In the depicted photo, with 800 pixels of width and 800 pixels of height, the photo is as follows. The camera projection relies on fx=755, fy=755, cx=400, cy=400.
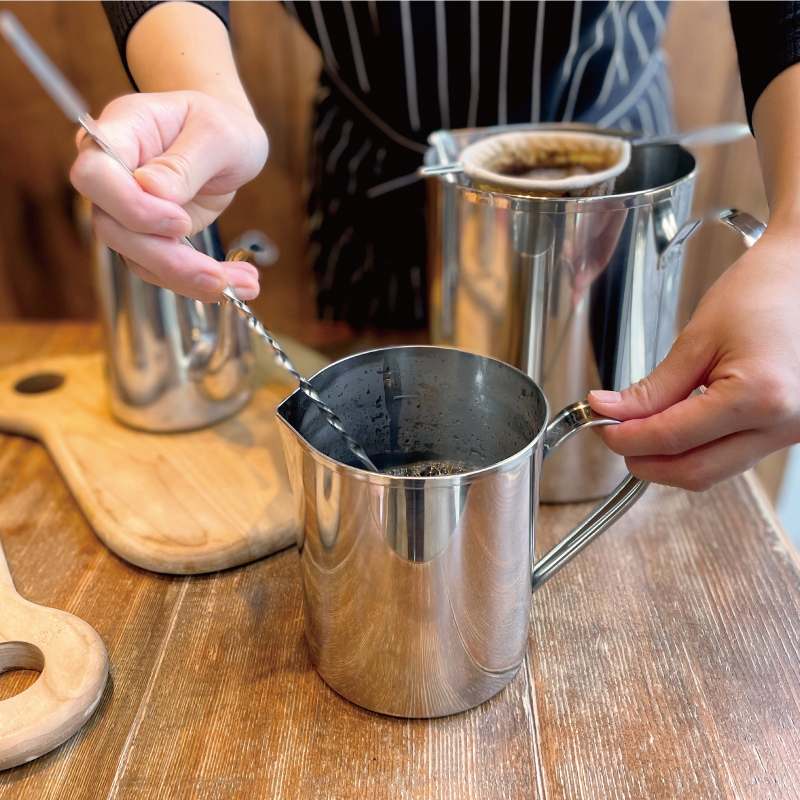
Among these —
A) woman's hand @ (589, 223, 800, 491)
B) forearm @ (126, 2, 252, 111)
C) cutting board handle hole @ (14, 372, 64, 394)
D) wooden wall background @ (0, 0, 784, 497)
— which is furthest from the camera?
wooden wall background @ (0, 0, 784, 497)

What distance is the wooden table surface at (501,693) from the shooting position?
39 cm

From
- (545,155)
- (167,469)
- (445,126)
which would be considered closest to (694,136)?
(545,155)

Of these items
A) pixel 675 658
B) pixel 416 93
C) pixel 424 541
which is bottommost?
pixel 675 658

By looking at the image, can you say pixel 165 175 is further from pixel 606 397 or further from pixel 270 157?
pixel 270 157

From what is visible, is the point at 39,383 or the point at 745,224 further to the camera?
the point at 39,383

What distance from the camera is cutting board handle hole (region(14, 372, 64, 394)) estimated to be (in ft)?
2.34

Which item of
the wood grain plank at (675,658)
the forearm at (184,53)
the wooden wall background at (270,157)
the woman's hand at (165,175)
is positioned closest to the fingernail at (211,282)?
the woman's hand at (165,175)

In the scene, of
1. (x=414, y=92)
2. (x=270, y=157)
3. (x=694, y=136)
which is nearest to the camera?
(x=694, y=136)

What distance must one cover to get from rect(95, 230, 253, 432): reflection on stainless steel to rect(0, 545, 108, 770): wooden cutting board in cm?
21

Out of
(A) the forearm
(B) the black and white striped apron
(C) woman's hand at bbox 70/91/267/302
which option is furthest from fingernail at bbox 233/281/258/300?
(B) the black and white striped apron

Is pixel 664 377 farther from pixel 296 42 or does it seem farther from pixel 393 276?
pixel 296 42

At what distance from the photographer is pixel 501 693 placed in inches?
17.1

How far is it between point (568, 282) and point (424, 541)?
0.23m

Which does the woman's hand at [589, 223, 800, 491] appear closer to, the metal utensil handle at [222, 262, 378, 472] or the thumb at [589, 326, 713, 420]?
the thumb at [589, 326, 713, 420]
